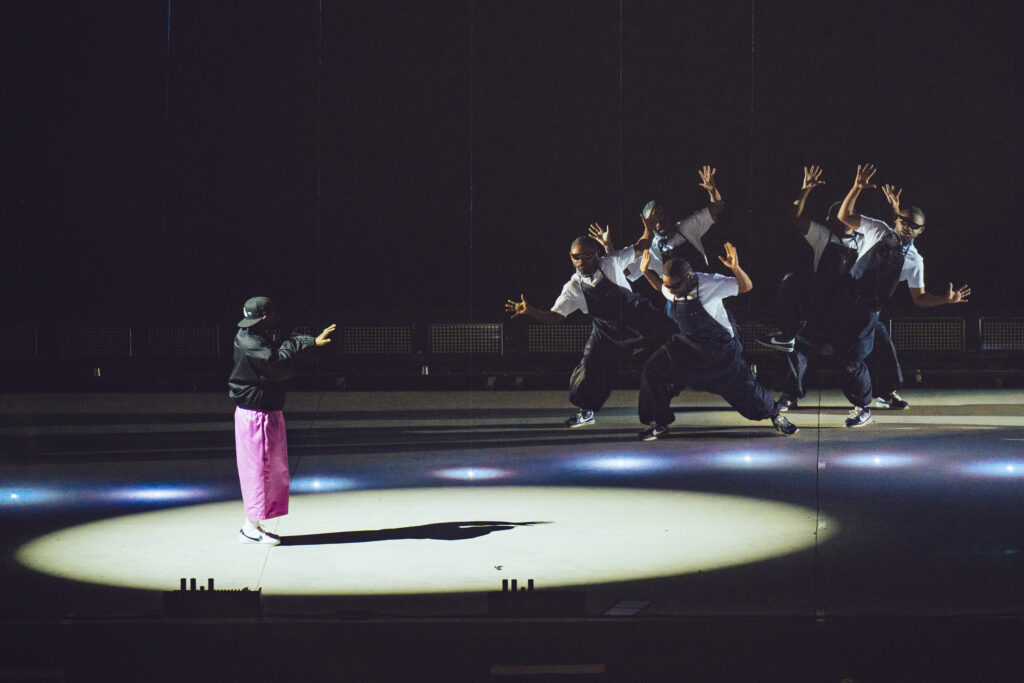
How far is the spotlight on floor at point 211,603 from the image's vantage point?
5617mm

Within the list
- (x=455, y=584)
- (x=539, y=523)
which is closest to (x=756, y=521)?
(x=539, y=523)

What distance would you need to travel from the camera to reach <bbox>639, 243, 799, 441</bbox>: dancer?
1243cm

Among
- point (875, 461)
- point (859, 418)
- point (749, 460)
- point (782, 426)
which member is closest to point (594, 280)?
point (782, 426)

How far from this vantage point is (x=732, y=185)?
24.2 m

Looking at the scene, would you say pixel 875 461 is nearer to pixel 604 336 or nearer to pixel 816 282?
pixel 604 336

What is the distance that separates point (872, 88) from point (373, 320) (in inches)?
388

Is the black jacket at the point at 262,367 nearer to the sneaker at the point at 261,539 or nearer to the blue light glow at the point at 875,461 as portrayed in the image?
the sneaker at the point at 261,539

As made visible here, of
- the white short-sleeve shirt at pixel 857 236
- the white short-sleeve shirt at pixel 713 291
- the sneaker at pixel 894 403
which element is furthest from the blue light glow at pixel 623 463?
the sneaker at pixel 894 403

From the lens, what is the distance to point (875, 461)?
36.3ft

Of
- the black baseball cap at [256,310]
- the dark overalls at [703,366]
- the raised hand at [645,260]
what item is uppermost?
the raised hand at [645,260]

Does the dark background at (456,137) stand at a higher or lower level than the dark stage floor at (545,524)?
higher

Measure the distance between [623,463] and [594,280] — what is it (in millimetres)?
3173

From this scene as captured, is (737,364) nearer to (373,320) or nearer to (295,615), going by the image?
(295,615)

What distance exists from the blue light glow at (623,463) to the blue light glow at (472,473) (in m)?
0.71
